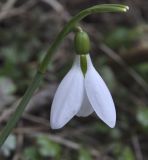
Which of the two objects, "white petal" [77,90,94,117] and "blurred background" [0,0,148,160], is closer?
"white petal" [77,90,94,117]

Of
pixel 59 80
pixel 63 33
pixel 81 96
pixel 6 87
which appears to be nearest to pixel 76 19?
pixel 63 33

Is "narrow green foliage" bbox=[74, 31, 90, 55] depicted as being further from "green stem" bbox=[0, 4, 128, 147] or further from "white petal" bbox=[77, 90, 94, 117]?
"white petal" bbox=[77, 90, 94, 117]

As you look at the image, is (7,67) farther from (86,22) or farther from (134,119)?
(86,22)

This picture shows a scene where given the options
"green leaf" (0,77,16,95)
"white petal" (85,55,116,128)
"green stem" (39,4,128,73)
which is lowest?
"green leaf" (0,77,16,95)

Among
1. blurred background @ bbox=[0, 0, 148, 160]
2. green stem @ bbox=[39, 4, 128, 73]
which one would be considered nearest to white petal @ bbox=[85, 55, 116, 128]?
green stem @ bbox=[39, 4, 128, 73]

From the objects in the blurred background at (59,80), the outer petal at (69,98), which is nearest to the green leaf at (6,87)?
the blurred background at (59,80)

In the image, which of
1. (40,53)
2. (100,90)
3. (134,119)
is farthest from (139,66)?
(100,90)

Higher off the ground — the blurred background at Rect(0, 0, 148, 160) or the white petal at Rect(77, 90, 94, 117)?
the white petal at Rect(77, 90, 94, 117)
